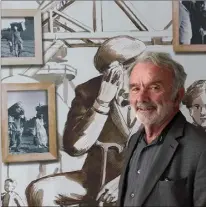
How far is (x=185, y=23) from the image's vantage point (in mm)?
957

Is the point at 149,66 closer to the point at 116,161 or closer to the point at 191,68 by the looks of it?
the point at 191,68

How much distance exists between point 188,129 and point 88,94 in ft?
0.90

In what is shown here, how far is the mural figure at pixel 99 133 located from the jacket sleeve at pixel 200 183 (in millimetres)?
220

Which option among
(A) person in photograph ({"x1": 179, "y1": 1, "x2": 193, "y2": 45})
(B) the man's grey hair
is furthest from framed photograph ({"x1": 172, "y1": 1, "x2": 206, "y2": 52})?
(B) the man's grey hair

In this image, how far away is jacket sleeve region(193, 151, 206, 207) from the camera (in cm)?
78

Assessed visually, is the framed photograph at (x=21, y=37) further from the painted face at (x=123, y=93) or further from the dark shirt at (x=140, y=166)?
the dark shirt at (x=140, y=166)

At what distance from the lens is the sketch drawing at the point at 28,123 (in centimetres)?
95

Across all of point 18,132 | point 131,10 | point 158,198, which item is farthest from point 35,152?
point 131,10

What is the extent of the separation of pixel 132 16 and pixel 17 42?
303 millimetres

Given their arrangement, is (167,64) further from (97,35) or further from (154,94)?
(97,35)

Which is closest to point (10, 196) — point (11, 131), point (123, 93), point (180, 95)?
point (11, 131)

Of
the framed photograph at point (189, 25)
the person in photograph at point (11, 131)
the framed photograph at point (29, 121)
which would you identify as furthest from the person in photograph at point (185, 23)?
the person in photograph at point (11, 131)

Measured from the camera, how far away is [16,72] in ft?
3.14

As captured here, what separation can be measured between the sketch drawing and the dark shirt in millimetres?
231
